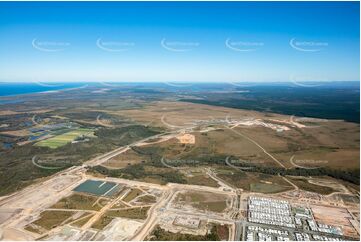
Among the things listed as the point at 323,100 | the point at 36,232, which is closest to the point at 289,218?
the point at 36,232

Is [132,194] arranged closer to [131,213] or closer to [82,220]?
[131,213]

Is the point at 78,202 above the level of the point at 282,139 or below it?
below

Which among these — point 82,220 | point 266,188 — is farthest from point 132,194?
point 266,188

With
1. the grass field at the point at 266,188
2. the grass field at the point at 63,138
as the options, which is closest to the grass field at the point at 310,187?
the grass field at the point at 266,188

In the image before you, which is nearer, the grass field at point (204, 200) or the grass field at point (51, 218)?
the grass field at point (51, 218)

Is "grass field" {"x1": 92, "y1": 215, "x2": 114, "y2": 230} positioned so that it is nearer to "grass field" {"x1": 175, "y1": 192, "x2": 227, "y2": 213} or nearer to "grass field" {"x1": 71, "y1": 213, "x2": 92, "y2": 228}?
"grass field" {"x1": 71, "y1": 213, "x2": 92, "y2": 228}

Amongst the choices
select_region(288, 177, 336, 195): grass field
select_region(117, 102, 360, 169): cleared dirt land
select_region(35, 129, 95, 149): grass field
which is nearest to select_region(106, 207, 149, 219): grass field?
select_region(288, 177, 336, 195): grass field

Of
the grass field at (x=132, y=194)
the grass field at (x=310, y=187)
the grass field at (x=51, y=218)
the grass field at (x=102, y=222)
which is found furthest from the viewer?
the grass field at (x=310, y=187)

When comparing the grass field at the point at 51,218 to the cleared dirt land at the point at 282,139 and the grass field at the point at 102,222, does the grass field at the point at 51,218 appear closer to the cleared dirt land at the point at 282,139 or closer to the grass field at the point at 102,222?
the grass field at the point at 102,222
